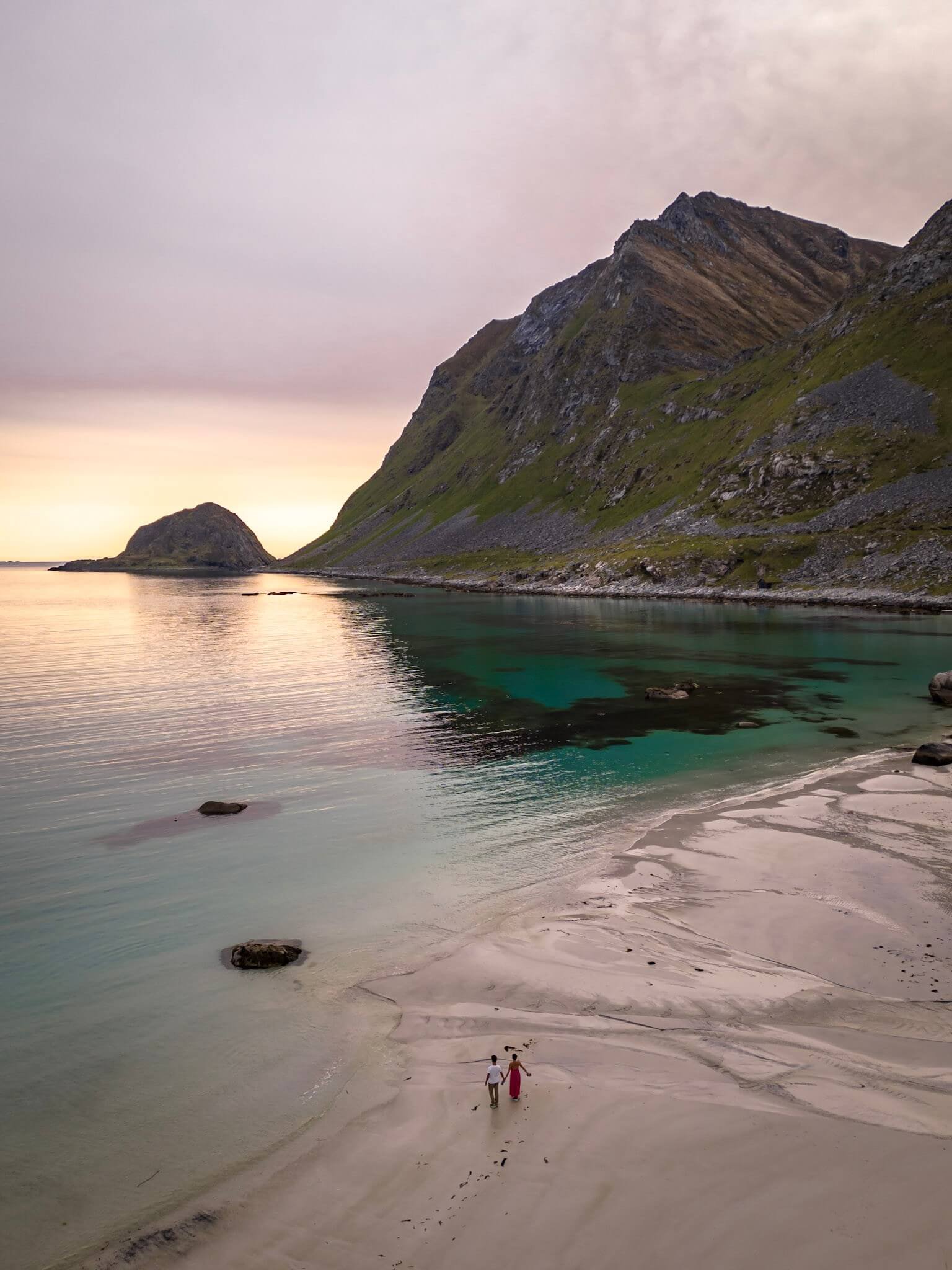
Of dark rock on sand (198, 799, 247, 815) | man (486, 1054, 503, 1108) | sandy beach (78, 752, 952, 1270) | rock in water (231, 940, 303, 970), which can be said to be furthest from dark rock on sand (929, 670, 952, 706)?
man (486, 1054, 503, 1108)

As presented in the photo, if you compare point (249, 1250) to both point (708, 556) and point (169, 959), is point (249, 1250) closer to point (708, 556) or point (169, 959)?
point (169, 959)

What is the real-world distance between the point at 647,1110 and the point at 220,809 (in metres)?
24.0

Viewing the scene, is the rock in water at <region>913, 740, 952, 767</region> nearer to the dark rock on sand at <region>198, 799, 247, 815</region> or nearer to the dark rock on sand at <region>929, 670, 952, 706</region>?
the dark rock on sand at <region>929, 670, 952, 706</region>

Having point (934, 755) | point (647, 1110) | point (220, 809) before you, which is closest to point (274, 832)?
point (220, 809)

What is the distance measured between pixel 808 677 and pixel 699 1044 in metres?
53.9

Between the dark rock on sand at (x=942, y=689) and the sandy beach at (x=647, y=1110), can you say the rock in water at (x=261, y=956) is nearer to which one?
the sandy beach at (x=647, y=1110)

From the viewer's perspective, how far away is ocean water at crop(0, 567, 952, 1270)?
13930 millimetres

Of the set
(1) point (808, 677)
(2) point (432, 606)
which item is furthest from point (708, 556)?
(1) point (808, 677)

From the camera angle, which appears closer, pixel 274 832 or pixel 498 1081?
pixel 498 1081

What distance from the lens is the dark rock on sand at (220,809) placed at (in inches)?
1248

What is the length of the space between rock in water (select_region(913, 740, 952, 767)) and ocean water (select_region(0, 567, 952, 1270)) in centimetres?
399

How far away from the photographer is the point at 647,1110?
1264 centimetres

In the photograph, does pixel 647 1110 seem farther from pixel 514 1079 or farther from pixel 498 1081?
pixel 498 1081

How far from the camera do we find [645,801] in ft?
105
